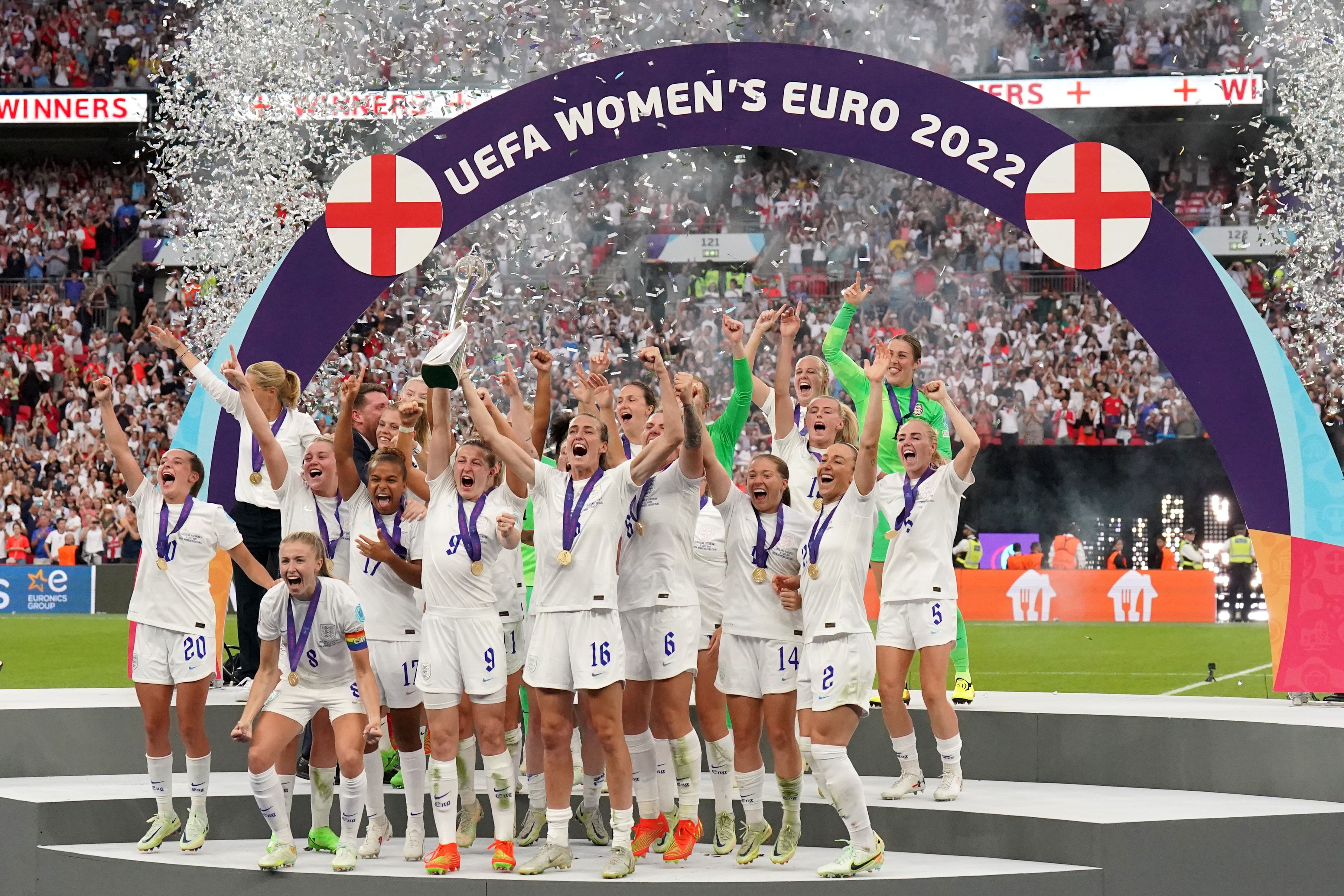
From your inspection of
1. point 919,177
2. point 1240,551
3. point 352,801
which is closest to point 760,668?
point 352,801

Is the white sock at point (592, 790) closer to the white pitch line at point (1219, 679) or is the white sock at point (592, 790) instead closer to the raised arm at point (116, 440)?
the raised arm at point (116, 440)

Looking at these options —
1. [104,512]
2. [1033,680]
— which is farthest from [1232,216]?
[104,512]

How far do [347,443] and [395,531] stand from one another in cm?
49

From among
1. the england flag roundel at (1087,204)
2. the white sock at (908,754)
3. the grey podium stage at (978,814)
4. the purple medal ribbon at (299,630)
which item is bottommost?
the grey podium stage at (978,814)

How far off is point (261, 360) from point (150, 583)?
206 centimetres

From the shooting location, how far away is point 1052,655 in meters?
15.4

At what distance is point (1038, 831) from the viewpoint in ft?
23.6

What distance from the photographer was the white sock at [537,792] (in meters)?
7.43

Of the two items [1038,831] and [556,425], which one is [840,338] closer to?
[556,425]

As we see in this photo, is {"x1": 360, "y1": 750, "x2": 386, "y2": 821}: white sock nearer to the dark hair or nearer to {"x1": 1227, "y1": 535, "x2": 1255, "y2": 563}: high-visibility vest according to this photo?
the dark hair

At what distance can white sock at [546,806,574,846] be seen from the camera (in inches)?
267

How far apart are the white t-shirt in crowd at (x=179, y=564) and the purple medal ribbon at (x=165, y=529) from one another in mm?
10

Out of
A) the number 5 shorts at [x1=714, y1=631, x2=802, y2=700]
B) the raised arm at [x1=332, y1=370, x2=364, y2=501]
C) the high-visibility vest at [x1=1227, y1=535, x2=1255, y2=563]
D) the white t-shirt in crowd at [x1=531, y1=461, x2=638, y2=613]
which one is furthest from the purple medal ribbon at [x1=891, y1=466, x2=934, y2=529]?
the high-visibility vest at [x1=1227, y1=535, x2=1255, y2=563]

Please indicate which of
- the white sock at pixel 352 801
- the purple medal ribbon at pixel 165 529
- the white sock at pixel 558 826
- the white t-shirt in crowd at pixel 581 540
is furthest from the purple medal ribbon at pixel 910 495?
the purple medal ribbon at pixel 165 529
